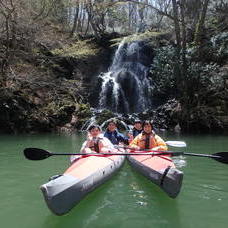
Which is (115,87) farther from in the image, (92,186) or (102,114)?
(92,186)

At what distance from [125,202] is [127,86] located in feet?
Result: 53.9

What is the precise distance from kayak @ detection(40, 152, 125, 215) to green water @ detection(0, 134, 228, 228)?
27cm

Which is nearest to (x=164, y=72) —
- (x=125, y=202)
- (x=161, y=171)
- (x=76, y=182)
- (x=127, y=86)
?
(x=127, y=86)

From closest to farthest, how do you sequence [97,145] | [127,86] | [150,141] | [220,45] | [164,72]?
1. [97,145]
2. [150,141]
3. [220,45]
4. [164,72]
5. [127,86]

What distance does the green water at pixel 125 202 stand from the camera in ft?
16.1

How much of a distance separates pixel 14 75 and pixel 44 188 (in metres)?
13.8

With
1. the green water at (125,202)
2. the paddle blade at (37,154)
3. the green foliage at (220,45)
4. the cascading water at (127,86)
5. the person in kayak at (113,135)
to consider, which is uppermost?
the green foliage at (220,45)

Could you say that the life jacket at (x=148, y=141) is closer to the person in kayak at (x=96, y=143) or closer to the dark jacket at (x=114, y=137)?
the person in kayak at (x=96, y=143)

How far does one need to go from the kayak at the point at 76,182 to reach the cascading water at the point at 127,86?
47.5 ft

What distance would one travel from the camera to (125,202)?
19.2ft

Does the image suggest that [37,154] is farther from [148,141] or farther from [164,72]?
[164,72]

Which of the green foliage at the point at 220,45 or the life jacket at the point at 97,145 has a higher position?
the green foliage at the point at 220,45

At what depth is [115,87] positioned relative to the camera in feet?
71.8

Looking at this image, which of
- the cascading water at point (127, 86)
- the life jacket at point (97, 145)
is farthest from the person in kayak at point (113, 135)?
the cascading water at point (127, 86)
